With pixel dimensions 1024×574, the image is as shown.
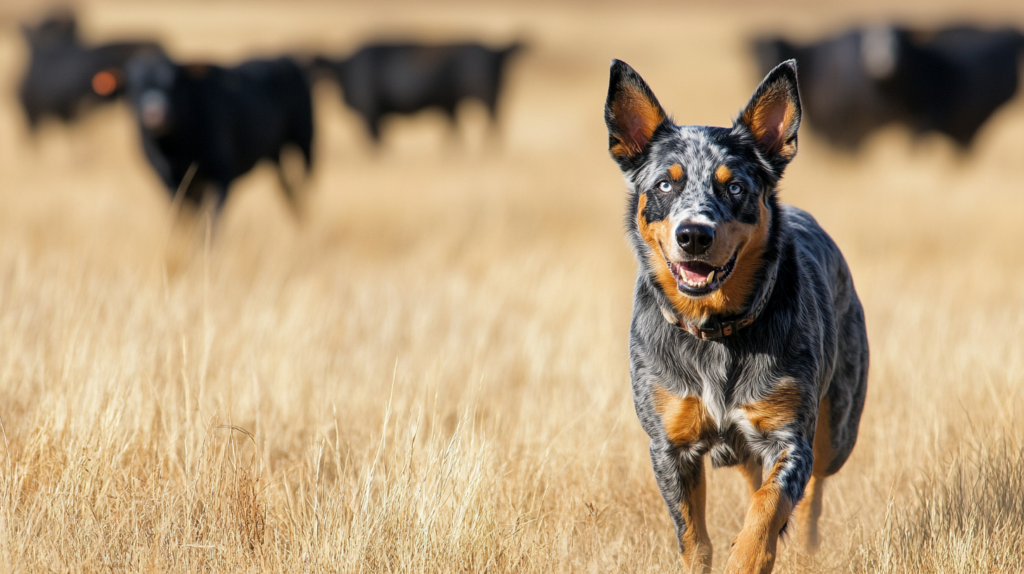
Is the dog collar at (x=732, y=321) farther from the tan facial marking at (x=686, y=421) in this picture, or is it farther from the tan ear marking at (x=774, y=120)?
the tan ear marking at (x=774, y=120)

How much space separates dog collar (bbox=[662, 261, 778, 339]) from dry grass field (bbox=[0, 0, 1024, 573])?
81cm

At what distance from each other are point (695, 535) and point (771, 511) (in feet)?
1.26

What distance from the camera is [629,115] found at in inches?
136

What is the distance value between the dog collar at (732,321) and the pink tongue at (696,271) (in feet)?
0.53

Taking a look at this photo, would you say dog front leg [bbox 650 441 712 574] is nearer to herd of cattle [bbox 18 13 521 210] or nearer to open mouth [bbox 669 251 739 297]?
open mouth [bbox 669 251 739 297]

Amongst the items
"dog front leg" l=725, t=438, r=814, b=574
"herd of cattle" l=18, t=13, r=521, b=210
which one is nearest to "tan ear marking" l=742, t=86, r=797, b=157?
"dog front leg" l=725, t=438, r=814, b=574

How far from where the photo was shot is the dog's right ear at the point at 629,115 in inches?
131

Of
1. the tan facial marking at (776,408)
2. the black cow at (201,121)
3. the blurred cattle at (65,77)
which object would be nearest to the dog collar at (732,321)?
the tan facial marking at (776,408)

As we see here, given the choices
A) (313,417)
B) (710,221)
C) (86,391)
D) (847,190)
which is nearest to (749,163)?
(710,221)

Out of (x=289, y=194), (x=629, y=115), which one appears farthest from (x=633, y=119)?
(x=289, y=194)

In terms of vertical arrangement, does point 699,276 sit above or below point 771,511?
above

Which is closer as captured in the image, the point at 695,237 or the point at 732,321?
the point at 695,237

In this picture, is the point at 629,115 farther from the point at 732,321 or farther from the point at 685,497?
the point at 685,497

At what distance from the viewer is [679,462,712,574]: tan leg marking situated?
3.02 m
